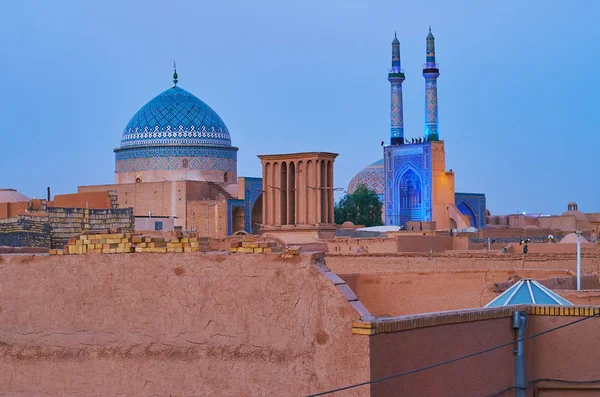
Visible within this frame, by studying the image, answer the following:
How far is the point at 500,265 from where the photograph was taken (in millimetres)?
17297

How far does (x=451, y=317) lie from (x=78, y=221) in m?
13.9

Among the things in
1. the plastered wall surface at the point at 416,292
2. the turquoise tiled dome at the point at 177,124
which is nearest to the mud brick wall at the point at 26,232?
the plastered wall surface at the point at 416,292

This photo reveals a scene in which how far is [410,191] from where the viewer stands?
58.9 meters

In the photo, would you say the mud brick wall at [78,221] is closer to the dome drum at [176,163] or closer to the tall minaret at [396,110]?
the dome drum at [176,163]

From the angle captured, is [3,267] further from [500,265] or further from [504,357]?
[500,265]

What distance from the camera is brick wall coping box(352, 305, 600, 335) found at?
649 centimetres

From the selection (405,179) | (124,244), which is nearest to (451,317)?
(124,244)

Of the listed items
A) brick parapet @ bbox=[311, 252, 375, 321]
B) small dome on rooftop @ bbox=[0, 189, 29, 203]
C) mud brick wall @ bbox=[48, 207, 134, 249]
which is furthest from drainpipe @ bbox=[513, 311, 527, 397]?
small dome on rooftop @ bbox=[0, 189, 29, 203]

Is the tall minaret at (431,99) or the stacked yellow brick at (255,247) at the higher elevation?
the tall minaret at (431,99)

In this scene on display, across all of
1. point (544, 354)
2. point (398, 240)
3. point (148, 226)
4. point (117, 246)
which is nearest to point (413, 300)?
point (544, 354)

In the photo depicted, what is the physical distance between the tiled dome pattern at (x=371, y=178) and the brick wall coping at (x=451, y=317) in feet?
180

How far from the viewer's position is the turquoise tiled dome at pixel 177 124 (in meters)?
48.5

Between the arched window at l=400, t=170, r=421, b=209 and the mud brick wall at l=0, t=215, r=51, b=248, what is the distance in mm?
39290

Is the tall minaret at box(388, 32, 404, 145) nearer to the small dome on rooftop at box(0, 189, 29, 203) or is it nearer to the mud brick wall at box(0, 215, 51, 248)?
the small dome on rooftop at box(0, 189, 29, 203)
